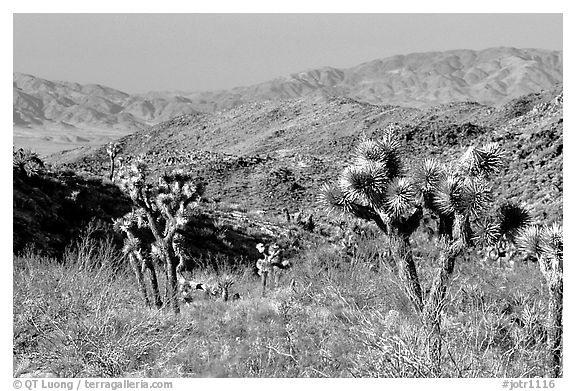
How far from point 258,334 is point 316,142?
159 feet

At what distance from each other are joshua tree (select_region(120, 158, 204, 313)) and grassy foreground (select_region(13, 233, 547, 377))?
1.08 m

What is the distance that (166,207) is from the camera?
42.9ft

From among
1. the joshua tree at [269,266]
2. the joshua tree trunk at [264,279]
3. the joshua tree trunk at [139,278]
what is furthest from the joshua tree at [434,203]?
the joshua tree at [269,266]

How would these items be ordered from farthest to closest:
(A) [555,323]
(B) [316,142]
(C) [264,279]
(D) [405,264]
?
(B) [316,142] → (C) [264,279] → (D) [405,264] → (A) [555,323]

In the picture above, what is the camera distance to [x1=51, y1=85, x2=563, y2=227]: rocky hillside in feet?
97.1

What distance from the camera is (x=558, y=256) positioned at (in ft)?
30.3

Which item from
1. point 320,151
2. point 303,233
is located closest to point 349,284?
point 303,233

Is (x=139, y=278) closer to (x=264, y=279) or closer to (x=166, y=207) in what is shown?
(x=166, y=207)

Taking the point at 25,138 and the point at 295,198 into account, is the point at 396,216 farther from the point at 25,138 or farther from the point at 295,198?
the point at 25,138

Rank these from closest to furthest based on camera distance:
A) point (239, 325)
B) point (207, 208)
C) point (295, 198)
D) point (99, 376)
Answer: point (99, 376)
point (239, 325)
point (207, 208)
point (295, 198)

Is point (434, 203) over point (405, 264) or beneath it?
over

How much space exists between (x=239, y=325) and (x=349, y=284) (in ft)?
13.3

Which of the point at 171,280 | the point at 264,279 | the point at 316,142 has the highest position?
the point at 171,280

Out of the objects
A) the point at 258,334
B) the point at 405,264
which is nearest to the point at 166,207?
→ the point at 258,334
